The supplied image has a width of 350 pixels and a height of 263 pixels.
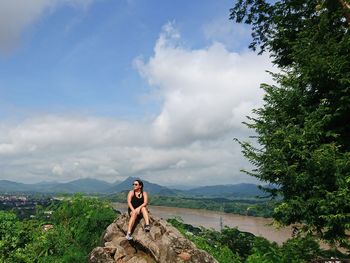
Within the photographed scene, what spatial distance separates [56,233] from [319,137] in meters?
10.3

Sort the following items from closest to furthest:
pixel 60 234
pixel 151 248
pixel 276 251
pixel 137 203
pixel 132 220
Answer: pixel 151 248 → pixel 132 220 → pixel 137 203 → pixel 276 251 → pixel 60 234

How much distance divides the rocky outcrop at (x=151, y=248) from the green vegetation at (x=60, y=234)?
214cm

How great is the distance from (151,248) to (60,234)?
4.69 m

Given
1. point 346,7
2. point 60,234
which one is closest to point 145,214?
point 60,234

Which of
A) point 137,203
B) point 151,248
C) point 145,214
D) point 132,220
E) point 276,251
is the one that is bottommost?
point 276,251

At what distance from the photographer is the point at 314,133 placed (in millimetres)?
13312

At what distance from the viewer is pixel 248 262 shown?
1147cm

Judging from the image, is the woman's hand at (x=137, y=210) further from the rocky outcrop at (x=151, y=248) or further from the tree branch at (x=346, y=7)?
the tree branch at (x=346, y=7)

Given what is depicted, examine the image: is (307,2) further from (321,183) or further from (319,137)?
(321,183)

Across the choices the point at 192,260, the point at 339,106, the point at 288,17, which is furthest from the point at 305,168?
the point at 288,17

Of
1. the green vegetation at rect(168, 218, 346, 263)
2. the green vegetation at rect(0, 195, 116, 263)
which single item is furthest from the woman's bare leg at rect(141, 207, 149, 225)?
the green vegetation at rect(0, 195, 116, 263)

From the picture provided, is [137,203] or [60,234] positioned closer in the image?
[137,203]

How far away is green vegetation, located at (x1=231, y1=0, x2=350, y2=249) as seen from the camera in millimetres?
12602

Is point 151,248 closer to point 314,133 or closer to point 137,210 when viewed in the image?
point 137,210
